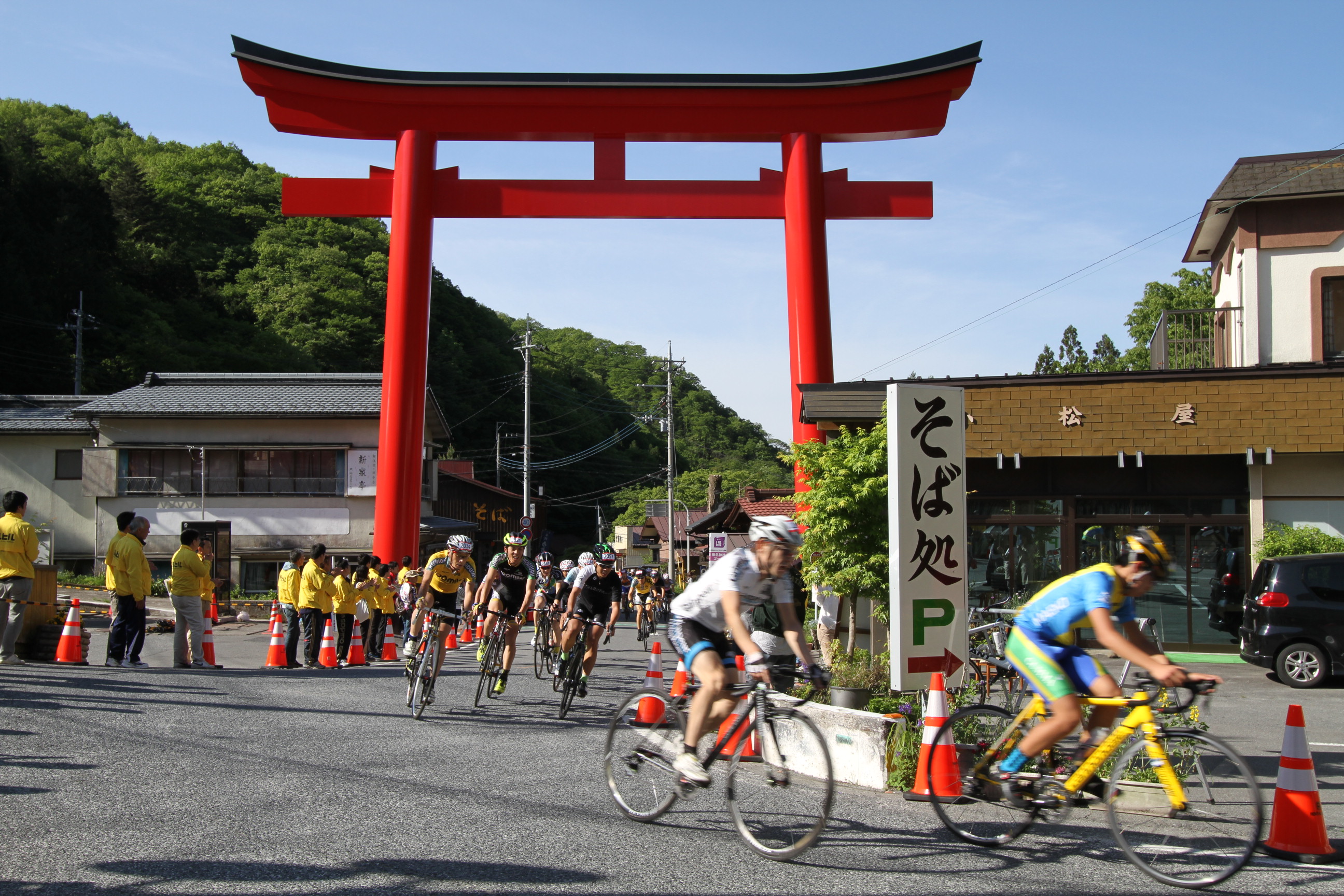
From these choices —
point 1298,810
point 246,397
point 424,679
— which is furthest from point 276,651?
point 246,397

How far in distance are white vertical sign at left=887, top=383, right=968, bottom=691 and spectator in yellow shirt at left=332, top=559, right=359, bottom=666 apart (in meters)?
9.37

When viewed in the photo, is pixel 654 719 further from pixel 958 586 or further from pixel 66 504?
pixel 66 504

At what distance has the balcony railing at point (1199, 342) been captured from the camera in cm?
1930

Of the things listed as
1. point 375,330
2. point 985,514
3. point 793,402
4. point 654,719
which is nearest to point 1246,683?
point 985,514

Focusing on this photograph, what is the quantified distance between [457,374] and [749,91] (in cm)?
4425

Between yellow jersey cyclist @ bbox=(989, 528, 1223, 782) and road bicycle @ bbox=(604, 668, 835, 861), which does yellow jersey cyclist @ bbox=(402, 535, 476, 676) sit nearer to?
road bicycle @ bbox=(604, 668, 835, 861)

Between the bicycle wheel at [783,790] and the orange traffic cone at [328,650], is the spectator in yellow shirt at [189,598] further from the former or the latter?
the bicycle wheel at [783,790]

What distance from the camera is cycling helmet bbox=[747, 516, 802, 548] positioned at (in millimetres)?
5445

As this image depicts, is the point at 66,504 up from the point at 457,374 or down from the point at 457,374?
down

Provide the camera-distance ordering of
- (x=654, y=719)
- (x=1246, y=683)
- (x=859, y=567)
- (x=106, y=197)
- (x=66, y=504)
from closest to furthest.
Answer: (x=654, y=719) < (x=859, y=567) < (x=1246, y=683) < (x=66, y=504) < (x=106, y=197)

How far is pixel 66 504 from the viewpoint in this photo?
35812mm

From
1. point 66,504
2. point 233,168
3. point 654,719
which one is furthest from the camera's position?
point 233,168

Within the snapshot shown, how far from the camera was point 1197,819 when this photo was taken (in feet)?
15.9

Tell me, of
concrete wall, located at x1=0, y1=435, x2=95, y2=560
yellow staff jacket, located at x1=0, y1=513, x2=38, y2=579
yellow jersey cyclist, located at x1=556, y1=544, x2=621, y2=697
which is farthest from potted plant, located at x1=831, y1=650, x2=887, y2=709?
concrete wall, located at x1=0, y1=435, x2=95, y2=560
